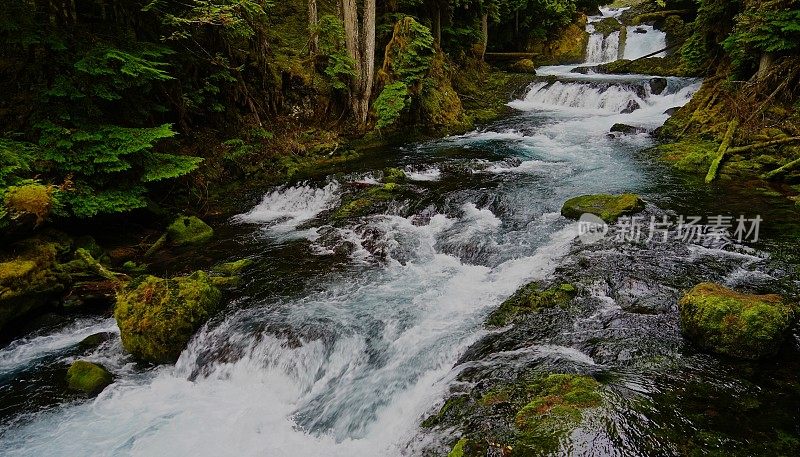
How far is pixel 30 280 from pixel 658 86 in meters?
20.3

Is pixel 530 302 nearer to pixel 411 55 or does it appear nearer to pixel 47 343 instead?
pixel 47 343

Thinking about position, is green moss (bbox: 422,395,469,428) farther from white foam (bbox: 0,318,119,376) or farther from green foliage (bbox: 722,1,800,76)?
green foliage (bbox: 722,1,800,76)

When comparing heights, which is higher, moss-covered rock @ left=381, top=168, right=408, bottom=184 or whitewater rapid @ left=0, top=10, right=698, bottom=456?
moss-covered rock @ left=381, top=168, right=408, bottom=184

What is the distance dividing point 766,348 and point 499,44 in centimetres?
2914

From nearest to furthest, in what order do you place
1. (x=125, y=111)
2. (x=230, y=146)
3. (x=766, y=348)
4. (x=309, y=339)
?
1. (x=766, y=348)
2. (x=309, y=339)
3. (x=125, y=111)
4. (x=230, y=146)

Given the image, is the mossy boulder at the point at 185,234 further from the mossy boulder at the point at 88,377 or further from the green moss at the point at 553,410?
the green moss at the point at 553,410

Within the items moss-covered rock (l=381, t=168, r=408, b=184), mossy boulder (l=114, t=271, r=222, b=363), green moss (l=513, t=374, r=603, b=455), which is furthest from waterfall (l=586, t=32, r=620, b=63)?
mossy boulder (l=114, t=271, r=222, b=363)

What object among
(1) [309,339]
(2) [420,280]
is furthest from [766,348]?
(1) [309,339]

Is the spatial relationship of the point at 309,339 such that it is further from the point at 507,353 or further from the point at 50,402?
the point at 50,402

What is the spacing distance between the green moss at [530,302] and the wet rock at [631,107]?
45.9ft

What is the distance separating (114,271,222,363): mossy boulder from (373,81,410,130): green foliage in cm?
972

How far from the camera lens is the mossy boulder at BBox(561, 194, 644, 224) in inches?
322

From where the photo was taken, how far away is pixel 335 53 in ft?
Answer: 47.8

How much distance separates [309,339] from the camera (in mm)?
5785
